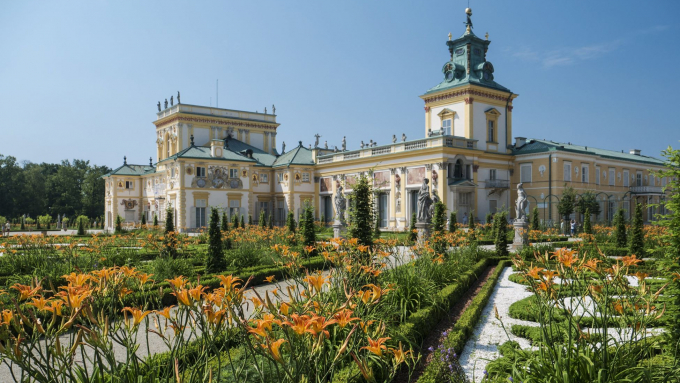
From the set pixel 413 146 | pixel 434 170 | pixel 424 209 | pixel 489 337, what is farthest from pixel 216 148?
pixel 489 337

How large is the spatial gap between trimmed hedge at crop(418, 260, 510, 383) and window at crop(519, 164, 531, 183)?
85.9 ft

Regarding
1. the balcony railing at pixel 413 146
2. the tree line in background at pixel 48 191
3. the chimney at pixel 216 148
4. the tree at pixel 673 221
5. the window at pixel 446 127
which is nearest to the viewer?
the tree at pixel 673 221

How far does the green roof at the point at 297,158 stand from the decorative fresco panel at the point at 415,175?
11.2 m

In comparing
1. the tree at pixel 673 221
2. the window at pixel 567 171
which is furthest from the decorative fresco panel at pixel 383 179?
the tree at pixel 673 221

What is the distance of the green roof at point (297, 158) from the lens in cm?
4134

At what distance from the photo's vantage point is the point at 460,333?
6.36 meters

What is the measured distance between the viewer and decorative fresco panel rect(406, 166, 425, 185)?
107 ft

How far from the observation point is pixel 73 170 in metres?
56.8

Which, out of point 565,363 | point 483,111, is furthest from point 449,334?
point 483,111

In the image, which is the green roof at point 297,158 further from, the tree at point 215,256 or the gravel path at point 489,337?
the gravel path at point 489,337

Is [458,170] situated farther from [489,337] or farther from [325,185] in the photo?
[489,337]

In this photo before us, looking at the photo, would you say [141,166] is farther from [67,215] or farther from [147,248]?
[147,248]

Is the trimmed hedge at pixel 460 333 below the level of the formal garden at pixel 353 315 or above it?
below

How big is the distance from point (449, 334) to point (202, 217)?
106ft
